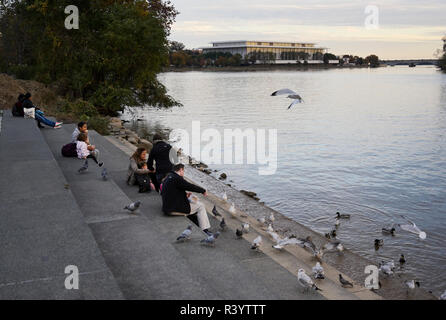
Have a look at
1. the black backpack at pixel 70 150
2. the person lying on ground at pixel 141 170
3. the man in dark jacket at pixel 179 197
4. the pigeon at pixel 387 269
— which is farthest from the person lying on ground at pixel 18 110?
the pigeon at pixel 387 269

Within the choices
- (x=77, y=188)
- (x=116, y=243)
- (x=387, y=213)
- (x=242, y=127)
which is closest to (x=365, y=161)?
(x=387, y=213)

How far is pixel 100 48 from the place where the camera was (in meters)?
29.6

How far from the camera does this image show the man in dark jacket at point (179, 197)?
8859mm

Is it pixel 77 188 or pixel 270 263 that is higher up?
pixel 77 188

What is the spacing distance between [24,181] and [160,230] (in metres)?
3.42

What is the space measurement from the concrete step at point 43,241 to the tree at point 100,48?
1938cm

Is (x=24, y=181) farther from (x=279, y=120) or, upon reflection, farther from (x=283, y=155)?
(x=279, y=120)

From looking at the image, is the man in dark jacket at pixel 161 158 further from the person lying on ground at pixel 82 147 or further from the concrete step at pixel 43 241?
the person lying on ground at pixel 82 147

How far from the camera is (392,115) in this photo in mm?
39656

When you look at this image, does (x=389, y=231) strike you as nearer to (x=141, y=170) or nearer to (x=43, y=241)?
(x=141, y=170)

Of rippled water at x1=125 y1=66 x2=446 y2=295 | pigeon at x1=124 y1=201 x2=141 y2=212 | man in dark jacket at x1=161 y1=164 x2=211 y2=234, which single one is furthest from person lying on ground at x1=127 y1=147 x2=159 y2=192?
rippled water at x1=125 y1=66 x2=446 y2=295

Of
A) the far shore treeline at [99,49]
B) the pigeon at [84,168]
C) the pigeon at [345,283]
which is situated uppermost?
the far shore treeline at [99,49]

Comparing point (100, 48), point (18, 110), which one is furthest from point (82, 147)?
point (100, 48)

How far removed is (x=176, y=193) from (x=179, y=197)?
111 millimetres
